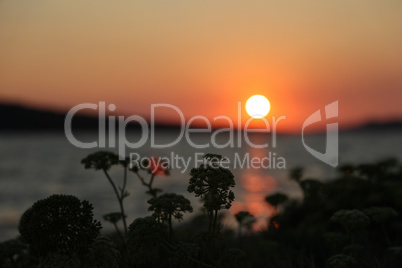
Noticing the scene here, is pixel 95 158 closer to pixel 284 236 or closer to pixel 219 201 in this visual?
pixel 219 201

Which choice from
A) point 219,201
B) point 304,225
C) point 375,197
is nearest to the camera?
point 219,201

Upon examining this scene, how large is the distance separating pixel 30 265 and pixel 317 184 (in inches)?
211

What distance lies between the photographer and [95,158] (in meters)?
6.81

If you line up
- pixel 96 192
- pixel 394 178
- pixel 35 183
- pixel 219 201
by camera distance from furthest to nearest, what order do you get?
1. pixel 35 183
2. pixel 96 192
3. pixel 394 178
4. pixel 219 201

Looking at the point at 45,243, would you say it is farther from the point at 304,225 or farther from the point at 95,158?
the point at 304,225

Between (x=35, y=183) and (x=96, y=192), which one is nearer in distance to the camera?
(x=96, y=192)

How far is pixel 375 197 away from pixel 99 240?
790 cm

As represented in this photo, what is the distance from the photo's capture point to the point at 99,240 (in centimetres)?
519

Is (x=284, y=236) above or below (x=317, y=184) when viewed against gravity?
below

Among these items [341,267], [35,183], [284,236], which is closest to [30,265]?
[341,267]

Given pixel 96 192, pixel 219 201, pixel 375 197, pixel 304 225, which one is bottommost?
pixel 96 192

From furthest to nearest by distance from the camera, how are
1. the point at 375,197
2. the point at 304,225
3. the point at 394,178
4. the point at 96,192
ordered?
the point at 96,192 < the point at 394,178 < the point at 304,225 < the point at 375,197

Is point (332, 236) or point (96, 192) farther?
point (96, 192)

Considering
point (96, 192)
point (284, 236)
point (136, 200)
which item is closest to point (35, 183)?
point (96, 192)
